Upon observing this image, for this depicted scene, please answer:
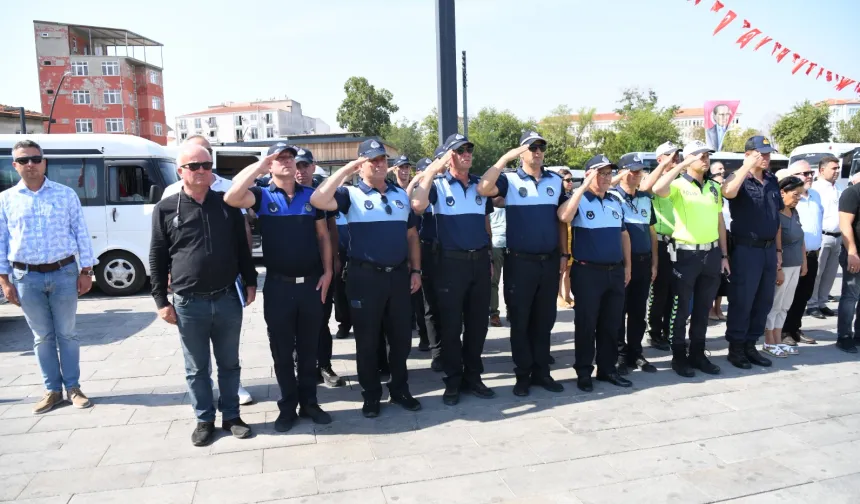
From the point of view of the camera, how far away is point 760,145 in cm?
501

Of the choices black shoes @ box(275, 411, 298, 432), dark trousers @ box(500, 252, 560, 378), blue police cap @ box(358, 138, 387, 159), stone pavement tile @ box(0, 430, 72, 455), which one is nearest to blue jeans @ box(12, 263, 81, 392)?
stone pavement tile @ box(0, 430, 72, 455)

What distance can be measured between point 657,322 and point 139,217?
8.08m

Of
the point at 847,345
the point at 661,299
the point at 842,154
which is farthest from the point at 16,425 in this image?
the point at 842,154

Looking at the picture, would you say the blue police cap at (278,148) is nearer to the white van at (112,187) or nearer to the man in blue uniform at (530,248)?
the man in blue uniform at (530,248)

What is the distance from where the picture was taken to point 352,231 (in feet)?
13.3

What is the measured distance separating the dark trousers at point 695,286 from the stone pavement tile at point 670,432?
1.23 m

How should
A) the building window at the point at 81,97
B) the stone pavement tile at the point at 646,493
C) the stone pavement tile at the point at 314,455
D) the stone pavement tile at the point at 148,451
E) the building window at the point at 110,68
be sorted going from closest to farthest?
1. the stone pavement tile at the point at 646,493
2. the stone pavement tile at the point at 314,455
3. the stone pavement tile at the point at 148,451
4. the building window at the point at 110,68
5. the building window at the point at 81,97

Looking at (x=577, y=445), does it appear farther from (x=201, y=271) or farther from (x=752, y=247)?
(x=752, y=247)

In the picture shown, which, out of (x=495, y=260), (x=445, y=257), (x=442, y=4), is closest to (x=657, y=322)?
(x=495, y=260)

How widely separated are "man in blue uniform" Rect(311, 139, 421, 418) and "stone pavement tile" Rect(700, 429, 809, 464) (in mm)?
2027

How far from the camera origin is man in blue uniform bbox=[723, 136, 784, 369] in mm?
5086

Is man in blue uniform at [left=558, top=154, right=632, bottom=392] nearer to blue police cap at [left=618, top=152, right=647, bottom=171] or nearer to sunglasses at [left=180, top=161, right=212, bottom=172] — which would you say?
blue police cap at [left=618, top=152, right=647, bottom=171]

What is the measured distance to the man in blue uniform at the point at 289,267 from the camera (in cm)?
382

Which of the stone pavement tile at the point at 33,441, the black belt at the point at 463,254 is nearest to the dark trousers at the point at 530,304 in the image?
the black belt at the point at 463,254
